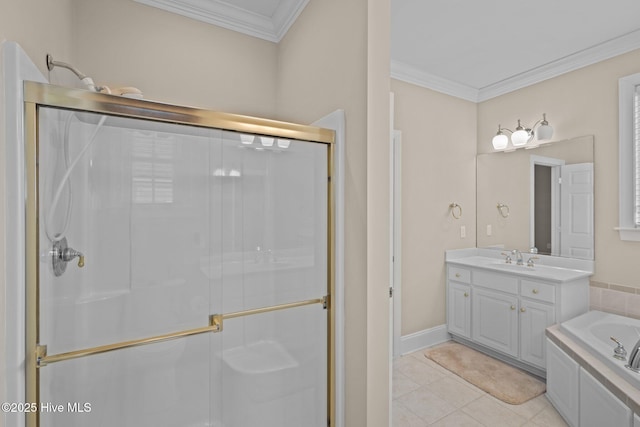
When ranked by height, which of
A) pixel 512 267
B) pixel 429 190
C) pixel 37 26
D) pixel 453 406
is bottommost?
pixel 453 406

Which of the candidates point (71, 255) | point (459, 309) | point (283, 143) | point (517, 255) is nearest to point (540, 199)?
point (517, 255)

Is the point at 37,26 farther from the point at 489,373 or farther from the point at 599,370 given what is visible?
the point at 489,373

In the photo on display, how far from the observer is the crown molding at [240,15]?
193 cm

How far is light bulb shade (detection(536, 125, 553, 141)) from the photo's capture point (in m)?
2.82

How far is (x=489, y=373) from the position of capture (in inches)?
100

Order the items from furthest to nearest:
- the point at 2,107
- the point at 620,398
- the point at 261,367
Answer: the point at 620,398
the point at 261,367
the point at 2,107

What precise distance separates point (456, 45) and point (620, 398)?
8.35ft

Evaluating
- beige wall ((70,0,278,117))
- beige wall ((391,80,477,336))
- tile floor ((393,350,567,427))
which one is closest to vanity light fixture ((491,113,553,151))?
beige wall ((391,80,477,336))

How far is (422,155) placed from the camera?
3.04 metres

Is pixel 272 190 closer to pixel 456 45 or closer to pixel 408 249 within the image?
pixel 408 249

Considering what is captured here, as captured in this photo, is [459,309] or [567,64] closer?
[567,64]

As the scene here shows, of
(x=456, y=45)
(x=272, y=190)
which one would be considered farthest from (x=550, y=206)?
(x=272, y=190)

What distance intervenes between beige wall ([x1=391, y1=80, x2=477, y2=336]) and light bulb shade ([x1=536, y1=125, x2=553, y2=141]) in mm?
693

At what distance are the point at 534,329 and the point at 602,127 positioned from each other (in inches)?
69.8
